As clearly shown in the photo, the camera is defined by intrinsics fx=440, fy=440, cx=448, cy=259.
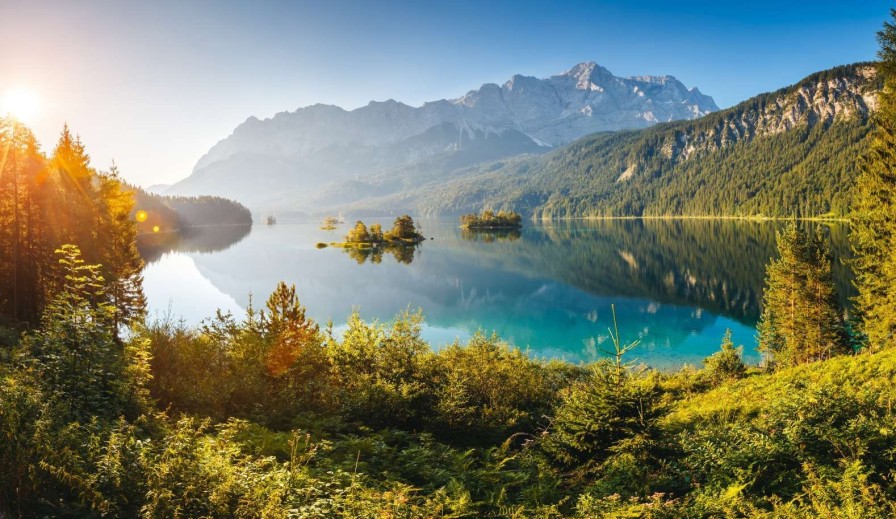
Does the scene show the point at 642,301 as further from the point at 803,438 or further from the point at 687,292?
the point at 803,438

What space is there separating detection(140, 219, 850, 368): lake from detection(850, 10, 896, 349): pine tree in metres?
14.3

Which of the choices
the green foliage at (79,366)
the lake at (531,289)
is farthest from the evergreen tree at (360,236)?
the green foliage at (79,366)

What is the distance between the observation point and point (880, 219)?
108 ft

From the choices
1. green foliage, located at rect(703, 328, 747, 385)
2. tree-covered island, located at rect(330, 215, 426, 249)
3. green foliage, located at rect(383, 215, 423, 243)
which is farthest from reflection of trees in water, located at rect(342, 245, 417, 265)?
green foliage, located at rect(703, 328, 747, 385)

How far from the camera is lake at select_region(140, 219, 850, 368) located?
56625mm

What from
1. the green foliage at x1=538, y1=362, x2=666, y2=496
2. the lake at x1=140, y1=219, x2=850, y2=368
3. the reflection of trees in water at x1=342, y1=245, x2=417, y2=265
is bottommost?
the lake at x1=140, y1=219, x2=850, y2=368

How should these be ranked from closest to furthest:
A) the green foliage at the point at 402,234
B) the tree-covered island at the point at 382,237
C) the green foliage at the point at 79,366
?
the green foliage at the point at 79,366
the tree-covered island at the point at 382,237
the green foliage at the point at 402,234

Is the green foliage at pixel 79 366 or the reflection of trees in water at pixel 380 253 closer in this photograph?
the green foliage at pixel 79 366

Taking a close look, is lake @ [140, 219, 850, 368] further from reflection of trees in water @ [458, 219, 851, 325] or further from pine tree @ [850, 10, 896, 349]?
pine tree @ [850, 10, 896, 349]

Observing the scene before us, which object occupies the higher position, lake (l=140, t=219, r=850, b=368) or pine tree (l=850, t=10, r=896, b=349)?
pine tree (l=850, t=10, r=896, b=349)

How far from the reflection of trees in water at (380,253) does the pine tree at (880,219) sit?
9864 cm

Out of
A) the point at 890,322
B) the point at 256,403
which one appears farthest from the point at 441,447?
the point at 890,322

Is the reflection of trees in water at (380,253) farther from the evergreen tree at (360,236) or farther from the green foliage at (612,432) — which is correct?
the green foliage at (612,432)

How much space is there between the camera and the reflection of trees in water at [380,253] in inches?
5090
